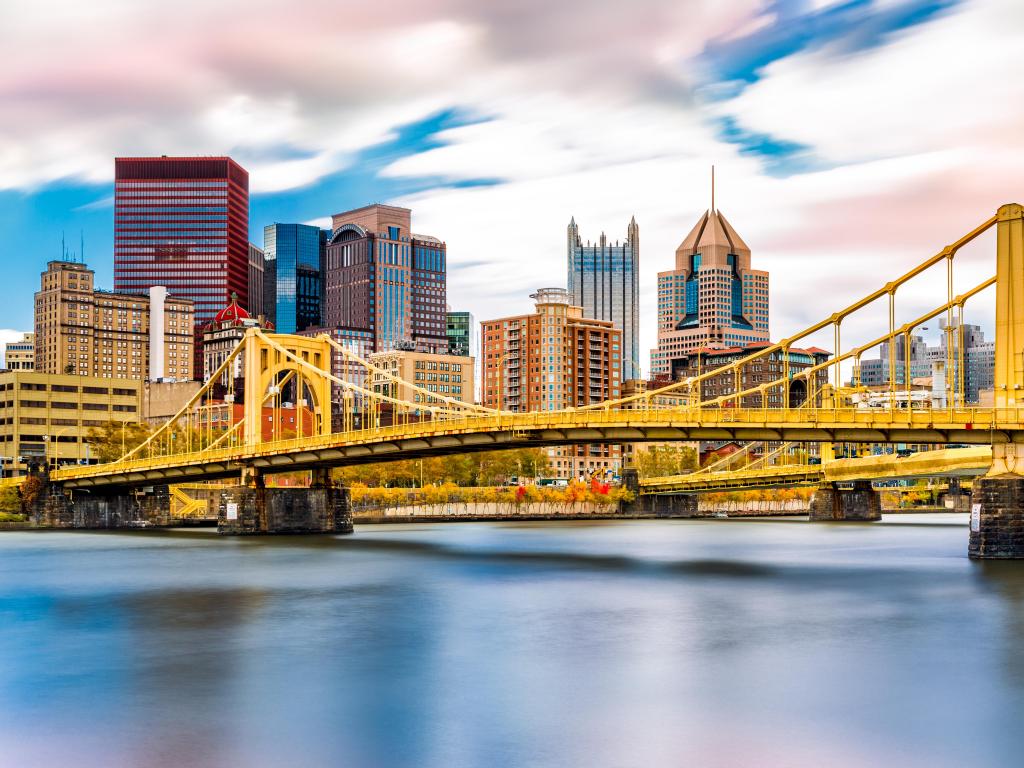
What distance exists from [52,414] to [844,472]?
102 m

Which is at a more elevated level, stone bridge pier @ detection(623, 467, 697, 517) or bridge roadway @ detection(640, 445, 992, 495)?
bridge roadway @ detection(640, 445, 992, 495)

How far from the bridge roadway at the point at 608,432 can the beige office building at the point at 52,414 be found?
7919 centimetres

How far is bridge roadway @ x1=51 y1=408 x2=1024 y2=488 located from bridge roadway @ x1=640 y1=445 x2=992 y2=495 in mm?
29834

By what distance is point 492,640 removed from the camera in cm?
3669

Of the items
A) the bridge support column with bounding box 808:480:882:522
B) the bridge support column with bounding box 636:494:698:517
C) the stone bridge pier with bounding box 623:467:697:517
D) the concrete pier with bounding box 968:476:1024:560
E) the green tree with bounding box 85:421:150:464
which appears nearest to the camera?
the concrete pier with bounding box 968:476:1024:560

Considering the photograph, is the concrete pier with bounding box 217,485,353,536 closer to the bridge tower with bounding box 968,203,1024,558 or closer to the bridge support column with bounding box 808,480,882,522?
the bridge tower with bounding box 968,203,1024,558

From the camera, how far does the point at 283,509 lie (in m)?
90.7

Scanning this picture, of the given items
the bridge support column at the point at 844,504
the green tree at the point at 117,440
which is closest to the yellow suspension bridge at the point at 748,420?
the green tree at the point at 117,440

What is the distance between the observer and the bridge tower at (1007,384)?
57250 mm

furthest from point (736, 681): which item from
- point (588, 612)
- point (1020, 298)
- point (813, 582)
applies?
point (1020, 298)

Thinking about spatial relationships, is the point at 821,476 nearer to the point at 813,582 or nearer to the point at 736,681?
the point at 813,582

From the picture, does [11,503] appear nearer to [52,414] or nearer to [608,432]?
[52,414]

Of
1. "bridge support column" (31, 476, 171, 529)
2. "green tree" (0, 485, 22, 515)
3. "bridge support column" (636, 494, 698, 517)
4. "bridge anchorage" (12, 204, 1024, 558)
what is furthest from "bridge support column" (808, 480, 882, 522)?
"green tree" (0, 485, 22, 515)

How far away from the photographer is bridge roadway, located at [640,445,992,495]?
90.6 meters
